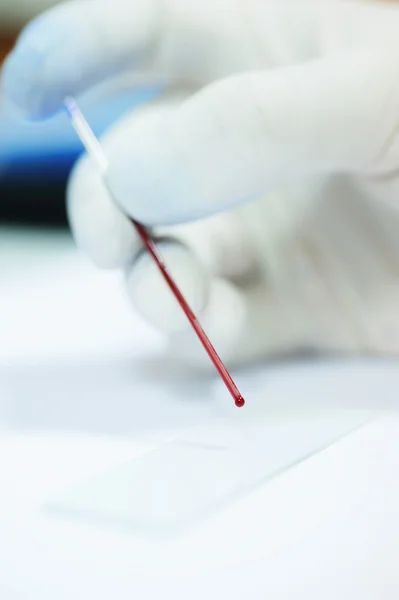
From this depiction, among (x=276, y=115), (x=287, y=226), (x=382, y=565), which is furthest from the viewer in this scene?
(x=287, y=226)

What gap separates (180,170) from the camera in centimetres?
39

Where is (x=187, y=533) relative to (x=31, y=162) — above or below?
above

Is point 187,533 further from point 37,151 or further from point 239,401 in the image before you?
point 37,151

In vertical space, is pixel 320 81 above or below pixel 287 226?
above

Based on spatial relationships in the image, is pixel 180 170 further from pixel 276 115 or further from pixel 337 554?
pixel 337 554

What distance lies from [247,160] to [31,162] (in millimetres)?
943

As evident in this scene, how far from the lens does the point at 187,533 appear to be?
11.5 inches

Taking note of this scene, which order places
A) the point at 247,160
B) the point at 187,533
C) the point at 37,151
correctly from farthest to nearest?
the point at 37,151 → the point at 247,160 → the point at 187,533

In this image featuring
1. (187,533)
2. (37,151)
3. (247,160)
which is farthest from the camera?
(37,151)

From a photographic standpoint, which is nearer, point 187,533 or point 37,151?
point 187,533

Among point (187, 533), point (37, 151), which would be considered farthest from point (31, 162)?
point (187, 533)

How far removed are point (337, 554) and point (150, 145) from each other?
217mm

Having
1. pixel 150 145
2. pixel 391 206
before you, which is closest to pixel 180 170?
pixel 150 145

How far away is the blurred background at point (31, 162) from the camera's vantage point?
1.23 metres
